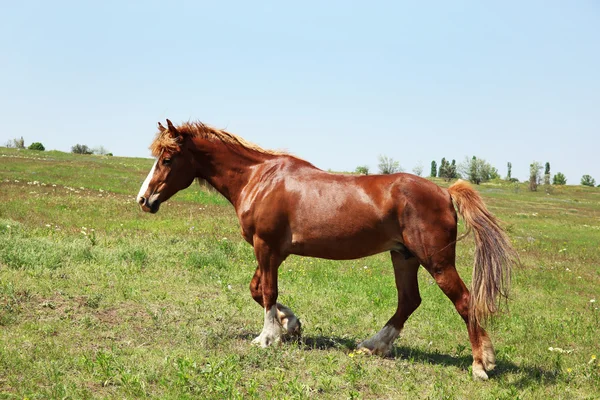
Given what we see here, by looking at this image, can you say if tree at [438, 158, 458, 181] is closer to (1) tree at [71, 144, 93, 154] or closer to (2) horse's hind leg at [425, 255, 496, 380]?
(1) tree at [71, 144, 93, 154]

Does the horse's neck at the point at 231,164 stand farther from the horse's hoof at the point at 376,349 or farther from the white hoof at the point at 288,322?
the horse's hoof at the point at 376,349

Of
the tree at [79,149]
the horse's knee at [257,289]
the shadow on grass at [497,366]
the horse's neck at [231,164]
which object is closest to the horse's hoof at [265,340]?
the horse's knee at [257,289]

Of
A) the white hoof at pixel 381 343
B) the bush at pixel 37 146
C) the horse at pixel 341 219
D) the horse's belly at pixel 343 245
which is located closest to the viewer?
the horse at pixel 341 219

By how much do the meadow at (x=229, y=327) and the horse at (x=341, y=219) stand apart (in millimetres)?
465

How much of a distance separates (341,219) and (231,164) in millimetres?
1926

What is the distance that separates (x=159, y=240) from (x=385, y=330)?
26.1 feet

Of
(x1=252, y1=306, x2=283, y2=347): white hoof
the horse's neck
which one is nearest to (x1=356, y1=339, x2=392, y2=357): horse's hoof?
(x1=252, y1=306, x2=283, y2=347): white hoof

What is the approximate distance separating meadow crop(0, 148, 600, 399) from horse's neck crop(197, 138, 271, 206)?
41 cm

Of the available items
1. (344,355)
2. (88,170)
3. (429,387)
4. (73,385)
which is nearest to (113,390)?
(73,385)

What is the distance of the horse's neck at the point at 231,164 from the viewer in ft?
25.5

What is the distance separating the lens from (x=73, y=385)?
5.34 m

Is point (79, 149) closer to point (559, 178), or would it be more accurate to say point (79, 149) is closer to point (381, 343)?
point (381, 343)

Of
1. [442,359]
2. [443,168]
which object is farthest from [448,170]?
[442,359]

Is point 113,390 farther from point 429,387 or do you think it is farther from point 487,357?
point 487,357
